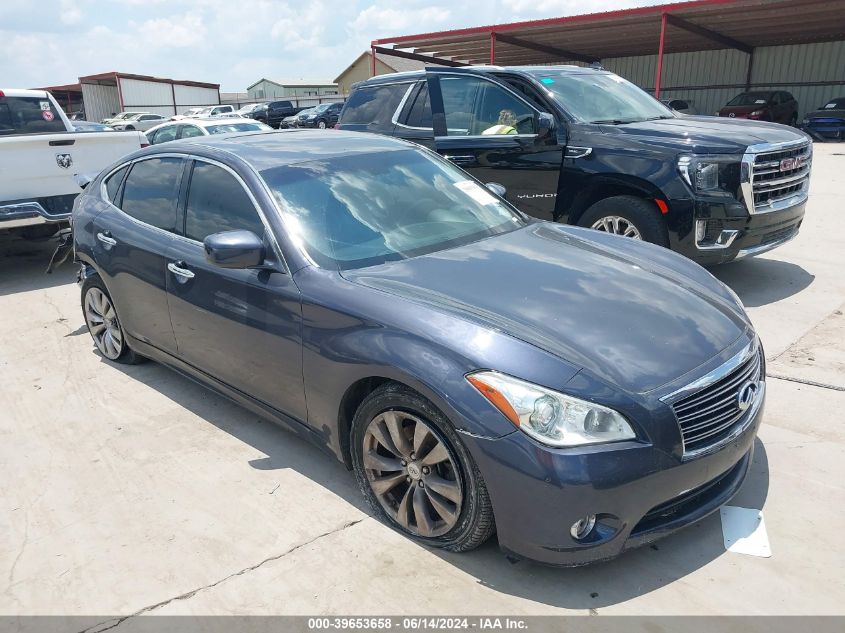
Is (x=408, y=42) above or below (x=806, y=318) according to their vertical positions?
above

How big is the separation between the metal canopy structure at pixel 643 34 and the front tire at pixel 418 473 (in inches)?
818

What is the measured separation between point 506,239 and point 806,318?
121 inches

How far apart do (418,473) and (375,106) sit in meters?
5.80

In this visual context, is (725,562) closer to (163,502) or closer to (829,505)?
(829,505)

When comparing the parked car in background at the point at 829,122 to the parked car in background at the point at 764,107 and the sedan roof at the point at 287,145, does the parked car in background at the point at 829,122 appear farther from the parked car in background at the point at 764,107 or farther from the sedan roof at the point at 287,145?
the sedan roof at the point at 287,145

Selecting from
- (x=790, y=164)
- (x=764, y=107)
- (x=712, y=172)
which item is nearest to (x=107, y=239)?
(x=712, y=172)

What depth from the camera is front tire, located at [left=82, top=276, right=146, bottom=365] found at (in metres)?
4.91

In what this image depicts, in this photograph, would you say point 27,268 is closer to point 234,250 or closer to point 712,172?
point 234,250

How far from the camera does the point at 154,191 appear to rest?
4379mm

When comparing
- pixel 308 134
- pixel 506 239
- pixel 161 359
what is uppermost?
pixel 308 134

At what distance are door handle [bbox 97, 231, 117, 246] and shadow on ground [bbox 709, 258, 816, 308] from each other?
4.91 m

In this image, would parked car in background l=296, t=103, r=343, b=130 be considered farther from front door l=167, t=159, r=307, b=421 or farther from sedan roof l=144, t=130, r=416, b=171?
front door l=167, t=159, r=307, b=421

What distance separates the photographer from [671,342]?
8.97 ft

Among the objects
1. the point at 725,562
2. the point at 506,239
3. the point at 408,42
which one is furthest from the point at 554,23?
the point at 725,562
